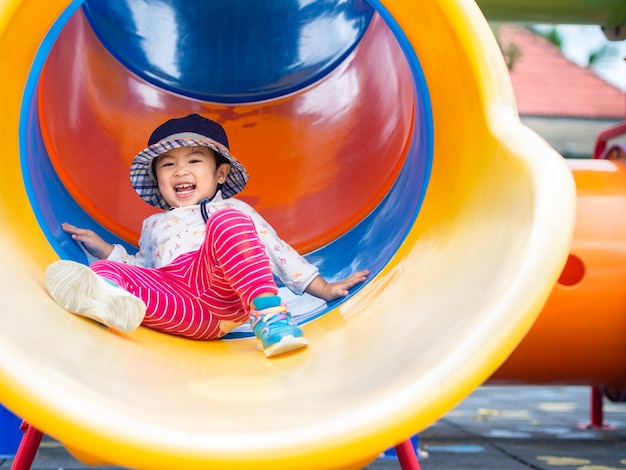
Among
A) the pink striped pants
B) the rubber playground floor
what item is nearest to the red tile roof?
the rubber playground floor

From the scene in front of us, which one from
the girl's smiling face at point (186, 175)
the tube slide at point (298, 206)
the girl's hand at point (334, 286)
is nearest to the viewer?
the tube slide at point (298, 206)

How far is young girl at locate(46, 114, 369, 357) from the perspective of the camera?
1.30m

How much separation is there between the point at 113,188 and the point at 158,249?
46 centimetres

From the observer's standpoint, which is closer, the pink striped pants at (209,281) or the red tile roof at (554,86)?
the pink striped pants at (209,281)

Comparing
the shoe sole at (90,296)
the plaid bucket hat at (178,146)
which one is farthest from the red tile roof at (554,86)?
the shoe sole at (90,296)

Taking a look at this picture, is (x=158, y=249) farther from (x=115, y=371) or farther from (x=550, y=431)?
(x=550, y=431)

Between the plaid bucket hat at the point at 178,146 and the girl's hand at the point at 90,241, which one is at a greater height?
the plaid bucket hat at the point at 178,146

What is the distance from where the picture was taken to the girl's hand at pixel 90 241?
5.81ft

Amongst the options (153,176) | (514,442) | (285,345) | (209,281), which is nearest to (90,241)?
(153,176)

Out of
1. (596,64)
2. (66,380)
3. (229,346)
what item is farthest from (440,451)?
(596,64)

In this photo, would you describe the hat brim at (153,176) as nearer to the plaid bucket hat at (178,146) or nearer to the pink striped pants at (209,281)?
the plaid bucket hat at (178,146)

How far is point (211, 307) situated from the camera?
1.58 m

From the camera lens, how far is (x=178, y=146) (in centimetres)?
179

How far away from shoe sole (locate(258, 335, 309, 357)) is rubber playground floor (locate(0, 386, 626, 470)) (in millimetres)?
588
